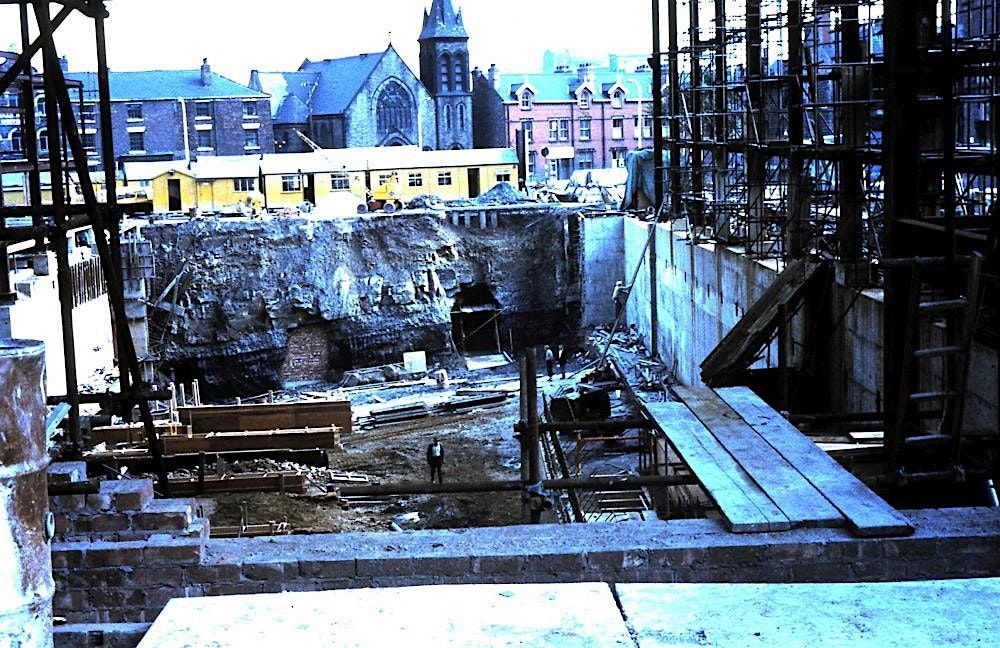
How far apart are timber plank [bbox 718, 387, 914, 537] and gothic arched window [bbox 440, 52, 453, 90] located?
7533 cm

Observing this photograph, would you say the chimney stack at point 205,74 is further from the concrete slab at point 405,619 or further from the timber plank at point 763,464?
the concrete slab at point 405,619

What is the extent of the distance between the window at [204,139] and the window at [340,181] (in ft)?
58.3

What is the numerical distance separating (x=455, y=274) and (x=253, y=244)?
7498 millimetres

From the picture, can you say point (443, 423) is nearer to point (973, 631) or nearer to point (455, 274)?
point (455, 274)

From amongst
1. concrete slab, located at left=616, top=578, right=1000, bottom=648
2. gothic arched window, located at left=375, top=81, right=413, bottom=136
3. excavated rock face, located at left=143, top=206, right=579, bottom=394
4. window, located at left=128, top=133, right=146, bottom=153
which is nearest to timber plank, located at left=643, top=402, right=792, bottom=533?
concrete slab, located at left=616, top=578, right=1000, bottom=648

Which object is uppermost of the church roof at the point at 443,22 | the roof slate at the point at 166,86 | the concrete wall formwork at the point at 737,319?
the church roof at the point at 443,22

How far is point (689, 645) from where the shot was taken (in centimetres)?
386

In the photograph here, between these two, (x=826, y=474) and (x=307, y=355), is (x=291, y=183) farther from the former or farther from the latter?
(x=826, y=474)

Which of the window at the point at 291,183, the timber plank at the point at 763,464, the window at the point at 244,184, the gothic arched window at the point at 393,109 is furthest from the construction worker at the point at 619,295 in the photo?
the gothic arched window at the point at 393,109

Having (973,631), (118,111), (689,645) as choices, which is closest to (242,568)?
(689,645)

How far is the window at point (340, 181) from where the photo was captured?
57.3 m

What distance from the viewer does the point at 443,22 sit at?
84.5 m

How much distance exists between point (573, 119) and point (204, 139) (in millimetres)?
21543

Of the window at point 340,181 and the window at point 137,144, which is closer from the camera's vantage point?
the window at point 340,181
